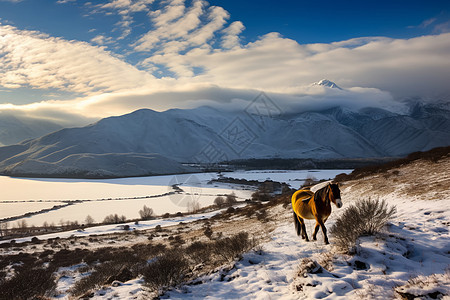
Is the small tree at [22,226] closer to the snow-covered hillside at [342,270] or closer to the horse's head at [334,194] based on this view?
the snow-covered hillside at [342,270]

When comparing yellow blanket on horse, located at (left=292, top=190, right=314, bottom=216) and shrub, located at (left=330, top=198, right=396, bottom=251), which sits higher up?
yellow blanket on horse, located at (left=292, top=190, right=314, bottom=216)

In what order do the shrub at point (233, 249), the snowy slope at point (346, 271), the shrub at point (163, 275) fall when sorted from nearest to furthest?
the snowy slope at point (346, 271), the shrub at point (163, 275), the shrub at point (233, 249)

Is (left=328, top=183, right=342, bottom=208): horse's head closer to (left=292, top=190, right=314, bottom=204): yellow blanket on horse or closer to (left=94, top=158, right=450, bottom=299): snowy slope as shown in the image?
(left=292, top=190, right=314, bottom=204): yellow blanket on horse

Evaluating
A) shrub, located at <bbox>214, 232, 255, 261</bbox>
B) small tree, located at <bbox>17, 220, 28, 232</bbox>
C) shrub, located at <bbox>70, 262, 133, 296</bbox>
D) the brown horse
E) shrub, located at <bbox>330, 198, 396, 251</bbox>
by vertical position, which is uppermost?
the brown horse

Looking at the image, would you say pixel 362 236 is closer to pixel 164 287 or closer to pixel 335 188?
pixel 335 188

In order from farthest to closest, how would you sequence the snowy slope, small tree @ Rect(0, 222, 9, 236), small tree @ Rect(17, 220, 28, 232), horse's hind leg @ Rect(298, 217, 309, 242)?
small tree @ Rect(17, 220, 28, 232), small tree @ Rect(0, 222, 9, 236), horse's hind leg @ Rect(298, 217, 309, 242), the snowy slope

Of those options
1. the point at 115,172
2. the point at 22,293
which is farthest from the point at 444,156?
the point at 115,172

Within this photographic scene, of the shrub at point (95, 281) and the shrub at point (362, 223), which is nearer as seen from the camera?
the shrub at point (362, 223)

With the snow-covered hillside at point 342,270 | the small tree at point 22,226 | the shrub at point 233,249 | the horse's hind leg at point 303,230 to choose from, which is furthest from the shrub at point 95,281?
the small tree at point 22,226

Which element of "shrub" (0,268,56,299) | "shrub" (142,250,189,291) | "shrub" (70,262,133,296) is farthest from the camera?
"shrub" (70,262,133,296)

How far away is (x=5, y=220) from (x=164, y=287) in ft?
266

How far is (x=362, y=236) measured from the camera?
831 centimetres

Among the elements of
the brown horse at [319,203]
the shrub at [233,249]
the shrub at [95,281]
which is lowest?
the shrub at [95,281]

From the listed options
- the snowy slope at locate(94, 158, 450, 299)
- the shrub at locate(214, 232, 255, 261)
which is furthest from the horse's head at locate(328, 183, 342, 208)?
the shrub at locate(214, 232, 255, 261)
